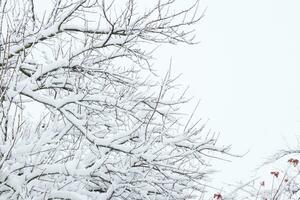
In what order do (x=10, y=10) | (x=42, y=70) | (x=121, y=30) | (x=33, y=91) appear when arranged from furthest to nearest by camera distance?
(x=10, y=10) → (x=121, y=30) → (x=42, y=70) → (x=33, y=91)

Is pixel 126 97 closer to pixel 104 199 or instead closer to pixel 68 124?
pixel 68 124

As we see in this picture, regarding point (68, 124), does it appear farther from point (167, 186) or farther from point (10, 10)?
point (10, 10)

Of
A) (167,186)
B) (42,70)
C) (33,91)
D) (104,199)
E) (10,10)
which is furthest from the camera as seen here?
(10,10)

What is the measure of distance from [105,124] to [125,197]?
3.95 feet

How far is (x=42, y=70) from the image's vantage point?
15.7 ft

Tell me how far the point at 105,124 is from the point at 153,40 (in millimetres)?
1244

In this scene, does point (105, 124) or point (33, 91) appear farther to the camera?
point (105, 124)

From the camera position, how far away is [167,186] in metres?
3.80

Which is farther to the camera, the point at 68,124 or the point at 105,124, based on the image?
the point at 105,124

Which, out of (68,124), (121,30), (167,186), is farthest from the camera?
(121,30)

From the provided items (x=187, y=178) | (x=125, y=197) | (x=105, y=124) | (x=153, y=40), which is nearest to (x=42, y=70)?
(x=105, y=124)

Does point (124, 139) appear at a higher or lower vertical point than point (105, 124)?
lower

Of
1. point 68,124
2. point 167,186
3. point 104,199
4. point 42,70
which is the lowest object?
point 104,199

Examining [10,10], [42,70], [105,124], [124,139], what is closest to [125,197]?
[124,139]
